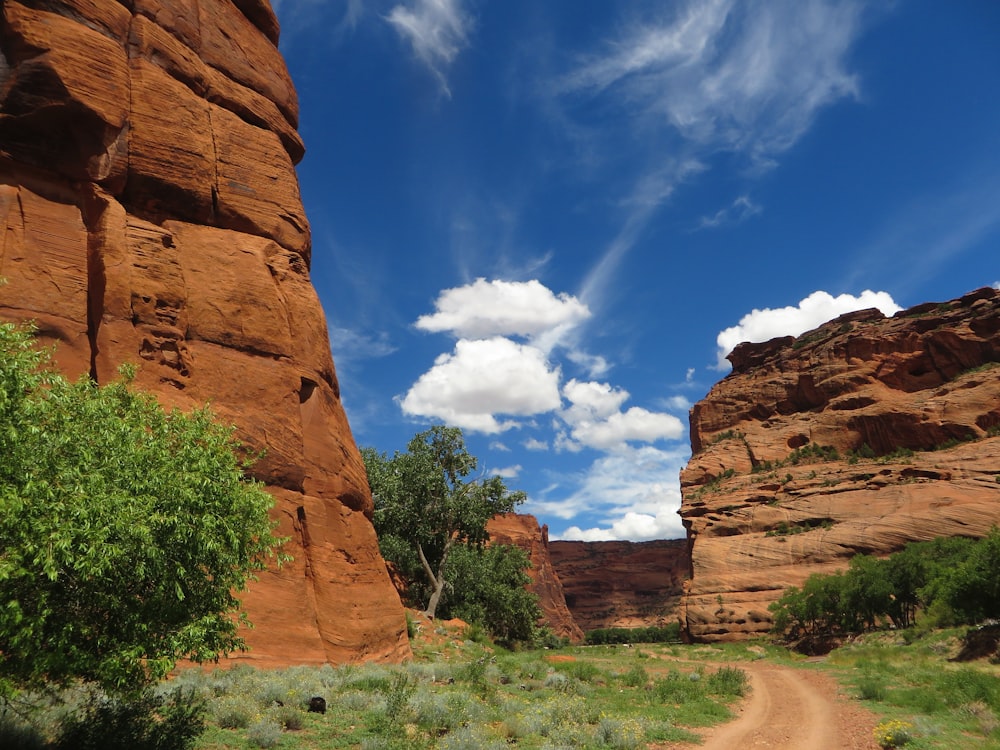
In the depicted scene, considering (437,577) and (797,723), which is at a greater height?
(437,577)

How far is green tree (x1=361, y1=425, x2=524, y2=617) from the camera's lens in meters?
40.3

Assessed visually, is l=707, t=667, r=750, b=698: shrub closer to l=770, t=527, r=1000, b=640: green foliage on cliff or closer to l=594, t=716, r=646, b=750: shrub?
l=594, t=716, r=646, b=750: shrub

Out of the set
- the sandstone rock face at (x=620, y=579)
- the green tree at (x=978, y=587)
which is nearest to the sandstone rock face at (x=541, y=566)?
the sandstone rock face at (x=620, y=579)

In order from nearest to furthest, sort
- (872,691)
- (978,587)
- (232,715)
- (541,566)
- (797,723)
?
1. (232,715)
2. (797,723)
3. (872,691)
4. (978,587)
5. (541,566)

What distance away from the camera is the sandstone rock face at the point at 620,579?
424 feet

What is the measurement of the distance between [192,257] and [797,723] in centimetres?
2152

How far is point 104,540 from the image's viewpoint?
23.0ft

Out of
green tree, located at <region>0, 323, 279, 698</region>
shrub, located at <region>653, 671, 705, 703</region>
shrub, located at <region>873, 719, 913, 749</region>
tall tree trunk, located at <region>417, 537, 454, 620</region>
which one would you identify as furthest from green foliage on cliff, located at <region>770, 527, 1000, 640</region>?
green tree, located at <region>0, 323, 279, 698</region>

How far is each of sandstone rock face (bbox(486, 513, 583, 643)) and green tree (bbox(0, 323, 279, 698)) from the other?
10745 centimetres

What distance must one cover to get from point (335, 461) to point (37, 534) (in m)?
14.9

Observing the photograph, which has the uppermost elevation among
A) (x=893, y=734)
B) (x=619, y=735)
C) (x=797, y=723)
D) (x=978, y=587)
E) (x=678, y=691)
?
(x=619, y=735)

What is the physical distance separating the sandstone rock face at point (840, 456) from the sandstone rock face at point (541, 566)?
146 feet

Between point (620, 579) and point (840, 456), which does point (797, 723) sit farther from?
point (620, 579)

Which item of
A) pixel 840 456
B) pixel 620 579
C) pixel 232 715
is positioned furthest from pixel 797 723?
pixel 620 579
